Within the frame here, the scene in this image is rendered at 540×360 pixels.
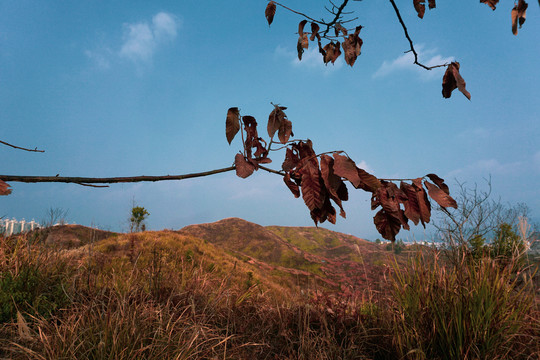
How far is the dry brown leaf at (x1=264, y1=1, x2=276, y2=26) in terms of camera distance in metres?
2.18

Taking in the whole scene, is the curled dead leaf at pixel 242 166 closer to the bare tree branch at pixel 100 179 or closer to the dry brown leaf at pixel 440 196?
the bare tree branch at pixel 100 179

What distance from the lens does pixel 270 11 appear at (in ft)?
7.16

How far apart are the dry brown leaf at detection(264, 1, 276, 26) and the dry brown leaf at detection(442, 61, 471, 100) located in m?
1.19

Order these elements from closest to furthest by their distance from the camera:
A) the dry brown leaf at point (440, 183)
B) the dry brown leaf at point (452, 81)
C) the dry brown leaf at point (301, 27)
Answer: the dry brown leaf at point (440, 183)
the dry brown leaf at point (452, 81)
the dry brown leaf at point (301, 27)

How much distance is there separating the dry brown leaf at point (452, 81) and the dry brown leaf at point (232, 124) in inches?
50.9

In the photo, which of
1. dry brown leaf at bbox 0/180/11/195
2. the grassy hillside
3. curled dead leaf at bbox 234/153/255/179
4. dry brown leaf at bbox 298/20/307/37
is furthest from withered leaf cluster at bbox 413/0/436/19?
dry brown leaf at bbox 0/180/11/195

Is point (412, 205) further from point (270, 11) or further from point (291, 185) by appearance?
point (270, 11)

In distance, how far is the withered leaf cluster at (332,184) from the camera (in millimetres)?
1282

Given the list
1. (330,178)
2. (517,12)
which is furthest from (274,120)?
(517,12)

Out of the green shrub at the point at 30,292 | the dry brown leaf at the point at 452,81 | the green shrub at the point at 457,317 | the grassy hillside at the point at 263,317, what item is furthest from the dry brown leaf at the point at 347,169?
the green shrub at the point at 30,292

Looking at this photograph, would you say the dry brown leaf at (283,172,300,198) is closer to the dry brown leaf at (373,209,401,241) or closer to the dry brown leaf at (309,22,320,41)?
the dry brown leaf at (373,209,401,241)

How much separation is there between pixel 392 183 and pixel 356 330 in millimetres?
3061

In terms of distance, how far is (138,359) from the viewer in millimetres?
2498

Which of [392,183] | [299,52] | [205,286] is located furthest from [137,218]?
[392,183]
